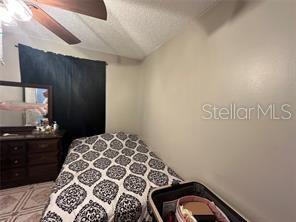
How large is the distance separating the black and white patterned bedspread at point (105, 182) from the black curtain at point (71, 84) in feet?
1.27

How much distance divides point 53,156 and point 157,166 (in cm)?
158

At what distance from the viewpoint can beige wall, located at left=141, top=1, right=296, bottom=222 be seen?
0.96 metres

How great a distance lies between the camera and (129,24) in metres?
1.84

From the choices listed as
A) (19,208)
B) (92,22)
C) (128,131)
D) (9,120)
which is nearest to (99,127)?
(128,131)

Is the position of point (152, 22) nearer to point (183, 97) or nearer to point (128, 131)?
point (183, 97)

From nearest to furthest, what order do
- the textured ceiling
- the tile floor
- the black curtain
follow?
the textured ceiling, the tile floor, the black curtain

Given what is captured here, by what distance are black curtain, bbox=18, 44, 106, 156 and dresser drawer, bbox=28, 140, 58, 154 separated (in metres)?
0.38

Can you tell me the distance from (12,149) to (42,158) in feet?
1.26

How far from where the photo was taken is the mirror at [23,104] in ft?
7.98

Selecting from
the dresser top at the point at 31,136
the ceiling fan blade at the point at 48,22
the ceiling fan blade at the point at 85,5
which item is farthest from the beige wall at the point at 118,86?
the ceiling fan blade at the point at 85,5

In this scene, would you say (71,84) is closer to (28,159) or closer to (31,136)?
(31,136)

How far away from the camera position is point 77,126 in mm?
2867

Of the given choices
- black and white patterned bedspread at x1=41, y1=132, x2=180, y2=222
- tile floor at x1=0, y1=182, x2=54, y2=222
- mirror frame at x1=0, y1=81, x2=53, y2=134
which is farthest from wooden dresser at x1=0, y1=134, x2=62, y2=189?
black and white patterned bedspread at x1=41, y1=132, x2=180, y2=222

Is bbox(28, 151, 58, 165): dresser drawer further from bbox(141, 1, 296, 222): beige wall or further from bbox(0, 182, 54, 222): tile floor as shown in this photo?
bbox(141, 1, 296, 222): beige wall
